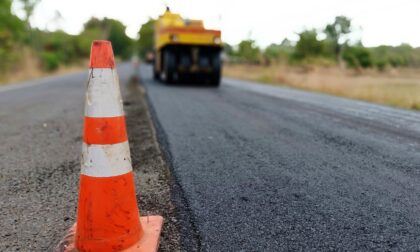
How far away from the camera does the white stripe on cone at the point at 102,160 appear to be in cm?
180

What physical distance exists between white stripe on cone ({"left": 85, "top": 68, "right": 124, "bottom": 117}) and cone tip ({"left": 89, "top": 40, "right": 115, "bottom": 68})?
2 centimetres

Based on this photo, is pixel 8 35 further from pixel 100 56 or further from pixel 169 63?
pixel 100 56

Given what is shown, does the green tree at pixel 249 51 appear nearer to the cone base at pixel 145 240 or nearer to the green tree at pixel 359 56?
the green tree at pixel 359 56

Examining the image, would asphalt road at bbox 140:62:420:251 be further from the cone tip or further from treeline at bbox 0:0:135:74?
treeline at bbox 0:0:135:74

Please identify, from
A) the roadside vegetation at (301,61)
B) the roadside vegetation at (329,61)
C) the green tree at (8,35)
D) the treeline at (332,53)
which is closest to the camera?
the roadside vegetation at (301,61)

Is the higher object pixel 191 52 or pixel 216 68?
pixel 191 52

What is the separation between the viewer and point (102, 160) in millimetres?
1801

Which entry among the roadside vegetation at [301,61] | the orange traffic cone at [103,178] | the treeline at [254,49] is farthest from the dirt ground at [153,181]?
the treeline at [254,49]

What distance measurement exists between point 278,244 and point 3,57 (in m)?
22.4

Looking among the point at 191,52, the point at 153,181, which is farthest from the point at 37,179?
the point at 191,52

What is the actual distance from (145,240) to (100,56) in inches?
36.7

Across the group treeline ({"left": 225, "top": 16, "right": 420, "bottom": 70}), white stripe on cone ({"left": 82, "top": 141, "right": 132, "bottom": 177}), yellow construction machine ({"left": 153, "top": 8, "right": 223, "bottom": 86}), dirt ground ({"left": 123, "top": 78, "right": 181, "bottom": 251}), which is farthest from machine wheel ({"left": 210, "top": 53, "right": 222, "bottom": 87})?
treeline ({"left": 225, "top": 16, "right": 420, "bottom": 70})

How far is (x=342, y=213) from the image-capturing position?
2248mm

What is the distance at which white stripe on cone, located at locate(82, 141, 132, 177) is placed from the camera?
1802mm
